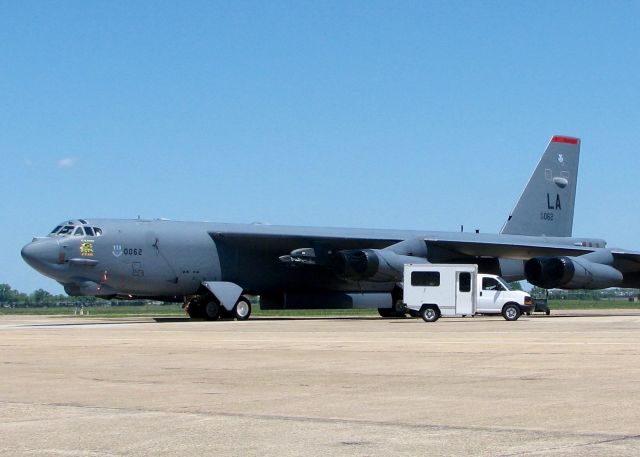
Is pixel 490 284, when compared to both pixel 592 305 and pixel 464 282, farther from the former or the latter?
pixel 592 305

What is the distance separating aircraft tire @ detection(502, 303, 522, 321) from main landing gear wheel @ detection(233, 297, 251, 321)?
9.54 metres

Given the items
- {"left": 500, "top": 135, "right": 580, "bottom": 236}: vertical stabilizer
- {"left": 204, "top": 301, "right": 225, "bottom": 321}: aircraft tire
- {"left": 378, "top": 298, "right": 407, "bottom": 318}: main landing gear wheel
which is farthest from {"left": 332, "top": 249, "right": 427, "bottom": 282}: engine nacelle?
{"left": 500, "top": 135, "right": 580, "bottom": 236}: vertical stabilizer

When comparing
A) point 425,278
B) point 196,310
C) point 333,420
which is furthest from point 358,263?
point 333,420

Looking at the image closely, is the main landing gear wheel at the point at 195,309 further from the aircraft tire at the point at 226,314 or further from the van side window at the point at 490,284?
the van side window at the point at 490,284

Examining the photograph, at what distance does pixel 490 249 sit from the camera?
1746 inches

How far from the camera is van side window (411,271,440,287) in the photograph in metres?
35.9

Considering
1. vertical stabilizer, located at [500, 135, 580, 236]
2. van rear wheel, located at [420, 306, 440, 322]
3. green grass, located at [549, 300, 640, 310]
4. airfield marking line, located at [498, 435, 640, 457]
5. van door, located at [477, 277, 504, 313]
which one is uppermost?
vertical stabilizer, located at [500, 135, 580, 236]

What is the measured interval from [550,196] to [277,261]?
15.3 m

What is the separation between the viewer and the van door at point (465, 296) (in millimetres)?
35906

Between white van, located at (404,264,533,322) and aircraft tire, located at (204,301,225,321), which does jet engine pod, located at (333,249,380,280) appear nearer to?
white van, located at (404,264,533,322)

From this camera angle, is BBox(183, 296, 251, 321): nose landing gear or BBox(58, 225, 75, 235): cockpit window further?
BBox(183, 296, 251, 321): nose landing gear

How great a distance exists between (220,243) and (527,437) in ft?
106

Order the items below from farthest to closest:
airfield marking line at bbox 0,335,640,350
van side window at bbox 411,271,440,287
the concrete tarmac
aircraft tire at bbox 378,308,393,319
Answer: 1. aircraft tire at bbox 378,308,393,319
2. van side window at bbox 411,271,440,287
3. airfield marking line at bbox 0,335,640,350
4. the concrete tarmac

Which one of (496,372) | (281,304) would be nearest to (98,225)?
(281,304)
